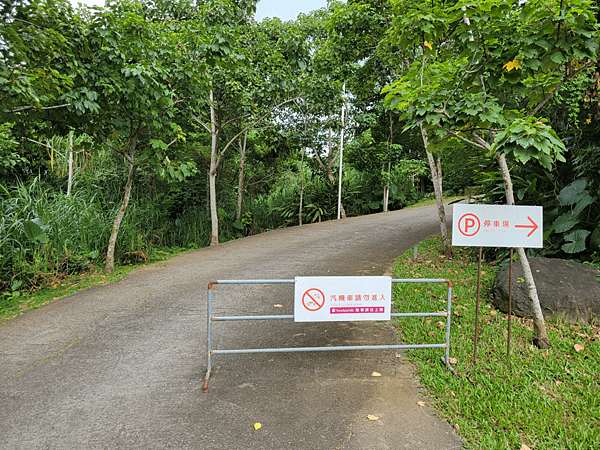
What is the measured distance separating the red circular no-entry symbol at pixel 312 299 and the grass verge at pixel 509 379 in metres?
1.32

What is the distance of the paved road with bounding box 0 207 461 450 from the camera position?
302 centimetres

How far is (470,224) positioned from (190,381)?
11.1 ft

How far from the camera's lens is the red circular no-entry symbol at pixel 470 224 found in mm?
4121

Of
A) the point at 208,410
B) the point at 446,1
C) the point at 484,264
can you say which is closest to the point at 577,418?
the point at 208,410

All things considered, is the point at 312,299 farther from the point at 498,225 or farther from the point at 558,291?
the point at 558,291

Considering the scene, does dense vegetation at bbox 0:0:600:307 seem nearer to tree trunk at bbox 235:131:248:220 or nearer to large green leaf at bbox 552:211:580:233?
large green leaf at bbox 552:211:580:233

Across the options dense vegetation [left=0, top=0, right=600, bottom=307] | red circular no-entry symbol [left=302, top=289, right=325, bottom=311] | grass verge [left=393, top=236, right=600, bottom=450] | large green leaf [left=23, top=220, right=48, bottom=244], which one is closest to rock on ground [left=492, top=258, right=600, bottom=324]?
grass verge [left=393, top=236, right=600, bottom=450]

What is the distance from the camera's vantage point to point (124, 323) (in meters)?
5.23

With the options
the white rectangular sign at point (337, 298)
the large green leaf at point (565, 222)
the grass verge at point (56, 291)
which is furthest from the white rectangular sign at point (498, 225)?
the grass verge at point (56, 291)

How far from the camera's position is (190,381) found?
380cm

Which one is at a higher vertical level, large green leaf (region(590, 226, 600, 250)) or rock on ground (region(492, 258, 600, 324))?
large green leaf (region(590, 226, 600, 250))

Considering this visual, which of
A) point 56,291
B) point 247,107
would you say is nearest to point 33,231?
point 56,291

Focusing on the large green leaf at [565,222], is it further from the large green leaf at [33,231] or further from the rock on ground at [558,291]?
the large green leaf at [33,231]

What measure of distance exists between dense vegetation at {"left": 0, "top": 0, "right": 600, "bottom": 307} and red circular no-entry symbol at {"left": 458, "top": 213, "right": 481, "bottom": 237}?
2.34 ft
